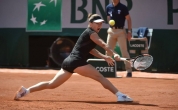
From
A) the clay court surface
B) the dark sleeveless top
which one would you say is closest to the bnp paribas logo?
the clay court surface

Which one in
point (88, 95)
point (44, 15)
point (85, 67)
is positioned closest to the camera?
point (85, 67)

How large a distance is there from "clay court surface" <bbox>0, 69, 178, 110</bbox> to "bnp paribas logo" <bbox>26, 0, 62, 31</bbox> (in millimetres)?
3102

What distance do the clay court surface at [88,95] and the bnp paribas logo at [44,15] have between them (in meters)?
3.10

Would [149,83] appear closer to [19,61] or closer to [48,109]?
[48,109]

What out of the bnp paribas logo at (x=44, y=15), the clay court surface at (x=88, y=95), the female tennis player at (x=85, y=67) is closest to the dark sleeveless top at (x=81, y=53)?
the female tennis player at (x=85, y=67)

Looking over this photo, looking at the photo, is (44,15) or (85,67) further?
(44,15)

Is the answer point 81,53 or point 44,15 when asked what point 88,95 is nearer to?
point 81,53

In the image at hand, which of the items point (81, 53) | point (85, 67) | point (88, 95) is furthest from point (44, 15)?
point (85, 67)

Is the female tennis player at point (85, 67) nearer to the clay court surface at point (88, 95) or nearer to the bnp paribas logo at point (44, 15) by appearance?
the clay court surface at point (88, 95)

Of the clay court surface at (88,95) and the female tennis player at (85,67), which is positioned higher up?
the female tennis player at (85,67)

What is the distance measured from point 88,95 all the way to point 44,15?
710 cm

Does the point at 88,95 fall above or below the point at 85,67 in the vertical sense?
below

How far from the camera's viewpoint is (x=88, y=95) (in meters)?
9.20

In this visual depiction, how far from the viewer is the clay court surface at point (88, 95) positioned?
762cm
